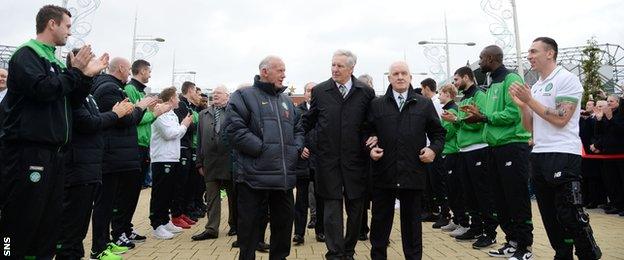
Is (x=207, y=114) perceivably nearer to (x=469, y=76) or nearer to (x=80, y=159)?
(x=80, y=159)

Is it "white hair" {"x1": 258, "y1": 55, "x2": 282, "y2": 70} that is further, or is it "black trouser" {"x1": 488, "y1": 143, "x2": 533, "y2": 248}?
"black trouser" {"x1": 488, "y1": 143, "x2": 533, "y2": 248}

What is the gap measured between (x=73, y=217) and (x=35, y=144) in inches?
47.0

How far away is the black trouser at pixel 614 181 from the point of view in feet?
33.1

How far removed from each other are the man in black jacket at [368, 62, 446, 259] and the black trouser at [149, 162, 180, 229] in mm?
3818

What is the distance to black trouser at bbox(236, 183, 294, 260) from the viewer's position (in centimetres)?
466

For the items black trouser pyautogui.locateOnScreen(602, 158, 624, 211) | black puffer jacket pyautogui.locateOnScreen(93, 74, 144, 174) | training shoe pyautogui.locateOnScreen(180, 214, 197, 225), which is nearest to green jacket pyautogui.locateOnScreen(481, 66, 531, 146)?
black puffer jacket pyautogui.locateOnScreen(93, 74, 144, 174)

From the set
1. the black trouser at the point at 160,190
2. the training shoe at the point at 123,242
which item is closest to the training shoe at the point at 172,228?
the black trouser at the point at 160,190

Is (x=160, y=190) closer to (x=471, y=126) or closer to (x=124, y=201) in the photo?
(x=124, y=201)

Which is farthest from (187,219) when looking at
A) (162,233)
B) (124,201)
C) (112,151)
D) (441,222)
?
(441,222)

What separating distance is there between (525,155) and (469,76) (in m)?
1.86

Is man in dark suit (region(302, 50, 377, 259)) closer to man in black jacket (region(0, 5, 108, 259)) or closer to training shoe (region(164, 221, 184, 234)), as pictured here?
man in black jacket (region(0, 5, 108, 259))

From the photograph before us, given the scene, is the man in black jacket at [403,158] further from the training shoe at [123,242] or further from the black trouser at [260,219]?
the training shoe at [123,242]

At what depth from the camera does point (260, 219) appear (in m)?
4.84

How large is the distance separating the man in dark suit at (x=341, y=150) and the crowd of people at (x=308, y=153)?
0.01m
